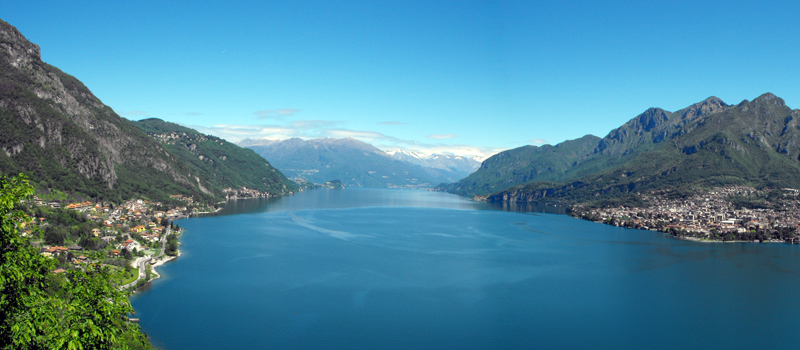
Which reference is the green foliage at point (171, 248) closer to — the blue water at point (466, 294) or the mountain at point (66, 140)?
the blue water at point (466, 294)

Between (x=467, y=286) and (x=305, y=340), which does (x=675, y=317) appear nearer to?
(x=467, y=286)

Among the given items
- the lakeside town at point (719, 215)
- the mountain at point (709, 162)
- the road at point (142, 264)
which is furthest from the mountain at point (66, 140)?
the mountain at point (709, 162)

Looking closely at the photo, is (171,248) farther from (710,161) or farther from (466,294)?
(710,161)

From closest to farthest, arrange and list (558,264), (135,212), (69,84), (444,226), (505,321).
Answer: (505,321), (558,264), (135,212), (444,226), (69,84)

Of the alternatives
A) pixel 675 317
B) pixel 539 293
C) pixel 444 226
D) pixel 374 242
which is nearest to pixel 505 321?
pixel 539 293

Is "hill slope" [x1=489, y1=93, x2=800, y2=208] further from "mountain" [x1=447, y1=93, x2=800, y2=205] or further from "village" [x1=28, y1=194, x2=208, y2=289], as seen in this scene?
"village" [x1=28, y1=194, x2=208, y2=289]

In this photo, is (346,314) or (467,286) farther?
(467,286)

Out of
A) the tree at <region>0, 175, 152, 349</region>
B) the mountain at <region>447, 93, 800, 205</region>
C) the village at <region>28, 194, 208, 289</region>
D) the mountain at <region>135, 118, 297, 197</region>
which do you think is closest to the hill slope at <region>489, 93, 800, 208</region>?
the mountain at <region>447, 93, 800, 205</region>
